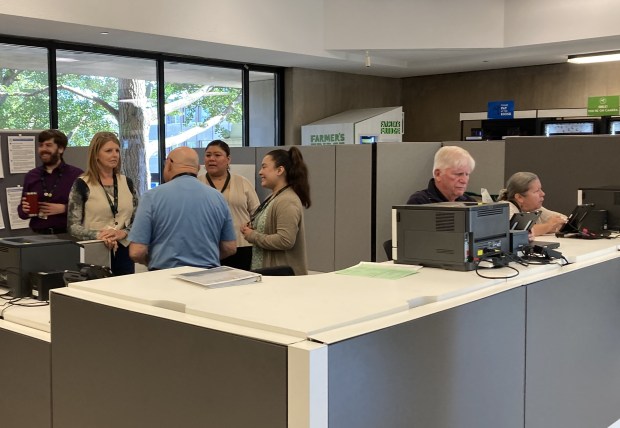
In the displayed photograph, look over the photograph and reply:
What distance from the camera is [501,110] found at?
884 cm

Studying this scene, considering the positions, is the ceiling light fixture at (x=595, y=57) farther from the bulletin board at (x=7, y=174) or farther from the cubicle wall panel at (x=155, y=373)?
the cubicle wall panel at (x=155, y=373)

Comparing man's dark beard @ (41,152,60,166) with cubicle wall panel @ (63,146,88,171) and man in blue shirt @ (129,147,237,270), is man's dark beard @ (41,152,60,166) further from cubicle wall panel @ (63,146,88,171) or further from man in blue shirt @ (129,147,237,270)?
man in blue shirt @ (129,147,237,270)

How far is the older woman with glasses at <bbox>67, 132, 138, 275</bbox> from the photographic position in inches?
154

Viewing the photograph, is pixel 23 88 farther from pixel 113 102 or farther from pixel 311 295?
pixel 311 295

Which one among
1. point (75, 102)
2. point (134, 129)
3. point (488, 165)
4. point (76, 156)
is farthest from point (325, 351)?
point (134, 129)

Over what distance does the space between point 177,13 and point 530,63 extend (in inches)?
208

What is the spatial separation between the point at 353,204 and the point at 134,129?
3481 mm

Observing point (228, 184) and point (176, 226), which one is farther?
point (228, 184)

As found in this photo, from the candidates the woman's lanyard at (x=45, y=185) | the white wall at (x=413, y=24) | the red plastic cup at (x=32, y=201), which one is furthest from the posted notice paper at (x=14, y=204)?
the white wall at (x=413, y=24)

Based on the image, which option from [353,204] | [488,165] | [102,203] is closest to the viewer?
[102,203]

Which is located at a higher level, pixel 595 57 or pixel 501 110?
pixel 595 57

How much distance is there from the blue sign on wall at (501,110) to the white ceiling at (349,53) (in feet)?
2.30

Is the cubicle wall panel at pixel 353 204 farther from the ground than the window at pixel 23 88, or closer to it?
closer to it

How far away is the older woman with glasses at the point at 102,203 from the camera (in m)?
3.91
